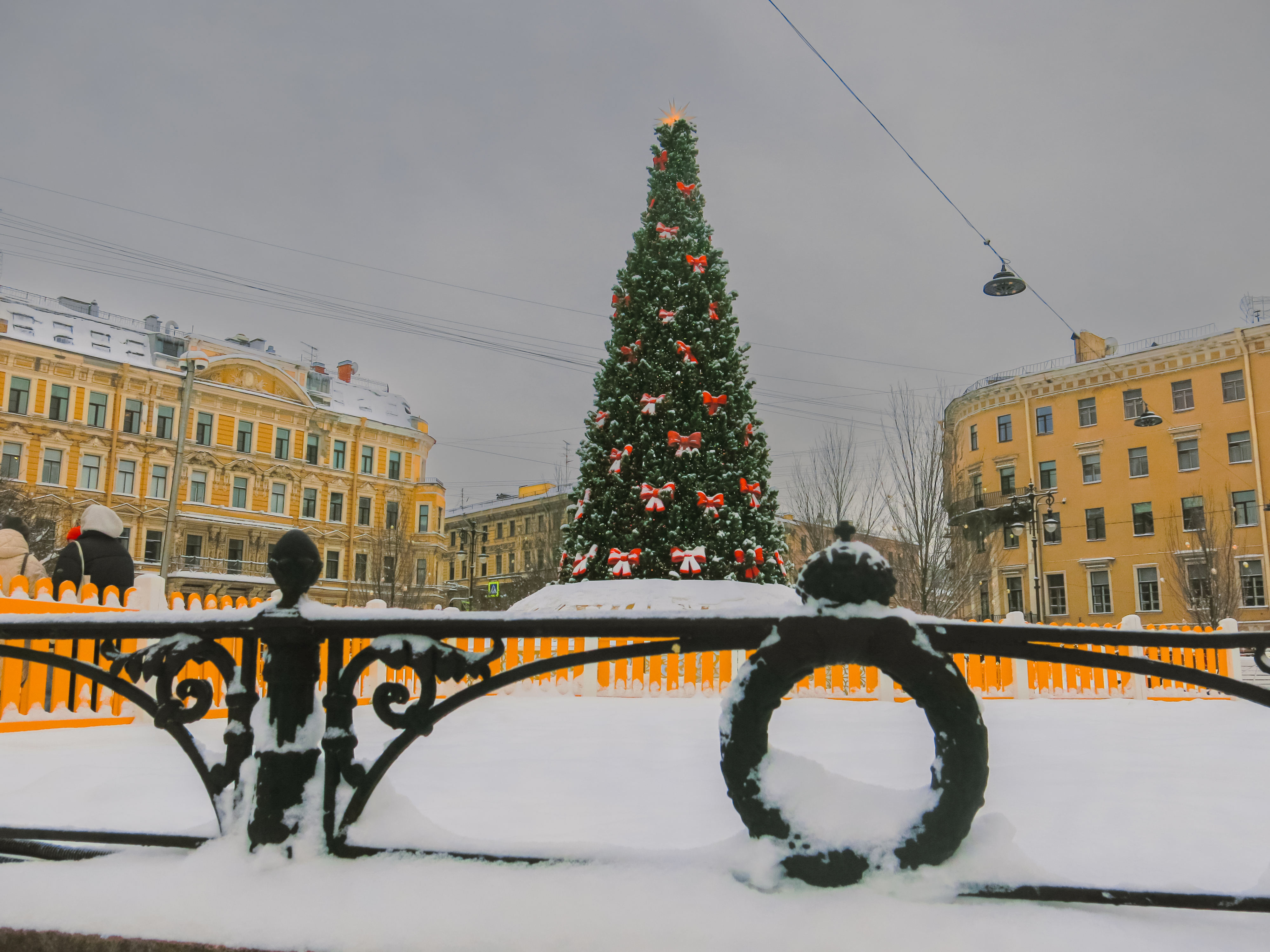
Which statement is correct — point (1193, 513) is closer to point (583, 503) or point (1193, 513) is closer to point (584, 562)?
point (583, 503)

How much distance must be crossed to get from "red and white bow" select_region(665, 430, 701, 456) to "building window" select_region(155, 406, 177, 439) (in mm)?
39559

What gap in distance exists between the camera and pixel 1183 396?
1571 inches

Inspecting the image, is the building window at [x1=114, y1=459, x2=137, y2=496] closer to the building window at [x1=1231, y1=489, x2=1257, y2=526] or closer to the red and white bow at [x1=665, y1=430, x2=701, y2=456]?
the red and white bow at [x1=665, y1=430, x2=701, y2=456]

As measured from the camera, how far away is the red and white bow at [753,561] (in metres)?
11.4

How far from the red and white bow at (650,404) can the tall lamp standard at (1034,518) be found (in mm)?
16522

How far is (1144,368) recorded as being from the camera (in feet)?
134

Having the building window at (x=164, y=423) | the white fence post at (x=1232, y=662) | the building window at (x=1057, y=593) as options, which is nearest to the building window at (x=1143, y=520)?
the building window at (x=1057, y=593)

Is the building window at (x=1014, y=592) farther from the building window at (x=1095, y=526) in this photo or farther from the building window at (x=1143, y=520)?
the building window at (x=1143, y=520)

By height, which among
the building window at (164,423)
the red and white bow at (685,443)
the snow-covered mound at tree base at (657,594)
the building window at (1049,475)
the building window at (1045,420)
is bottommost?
the snow-covered mound at tree base at (657,594)

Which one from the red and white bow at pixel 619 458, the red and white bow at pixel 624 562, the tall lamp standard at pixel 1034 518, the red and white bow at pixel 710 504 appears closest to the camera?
the red and white bow at pixel 624 562

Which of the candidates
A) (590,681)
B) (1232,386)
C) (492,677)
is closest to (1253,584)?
(1232,386)

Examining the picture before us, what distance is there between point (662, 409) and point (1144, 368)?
38052 mm

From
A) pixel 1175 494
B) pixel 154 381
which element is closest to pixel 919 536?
pixel 1175 494

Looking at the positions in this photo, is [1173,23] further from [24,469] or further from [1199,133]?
[24,469]
